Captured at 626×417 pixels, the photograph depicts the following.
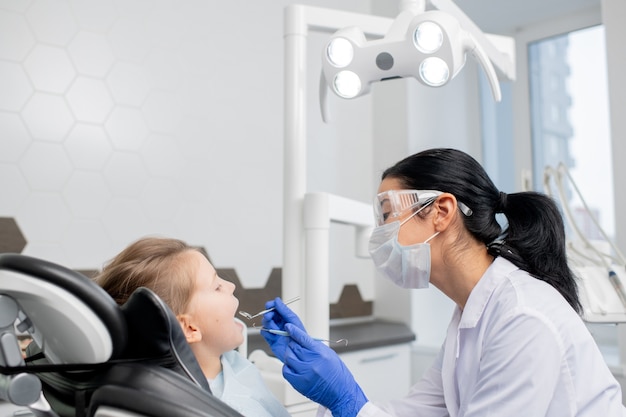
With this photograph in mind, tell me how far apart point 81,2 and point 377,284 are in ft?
5.97

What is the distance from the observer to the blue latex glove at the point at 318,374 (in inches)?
48.5

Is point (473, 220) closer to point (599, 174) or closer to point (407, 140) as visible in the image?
point (407, 140)

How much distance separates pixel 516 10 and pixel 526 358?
2.29 metres

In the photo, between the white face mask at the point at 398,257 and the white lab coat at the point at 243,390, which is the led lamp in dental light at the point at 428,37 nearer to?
the white face mask at the point at 398,257

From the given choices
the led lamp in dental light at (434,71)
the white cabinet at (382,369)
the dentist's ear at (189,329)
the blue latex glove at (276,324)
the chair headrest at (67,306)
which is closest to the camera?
the chair headrest at (67,306)

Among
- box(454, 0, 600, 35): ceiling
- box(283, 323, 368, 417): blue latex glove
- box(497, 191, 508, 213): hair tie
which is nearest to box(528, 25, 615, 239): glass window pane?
box(454, 0, 600, 35): ceiling

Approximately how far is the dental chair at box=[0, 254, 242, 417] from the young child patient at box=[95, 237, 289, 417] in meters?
0.44

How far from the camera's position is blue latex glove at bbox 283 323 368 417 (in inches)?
48.5

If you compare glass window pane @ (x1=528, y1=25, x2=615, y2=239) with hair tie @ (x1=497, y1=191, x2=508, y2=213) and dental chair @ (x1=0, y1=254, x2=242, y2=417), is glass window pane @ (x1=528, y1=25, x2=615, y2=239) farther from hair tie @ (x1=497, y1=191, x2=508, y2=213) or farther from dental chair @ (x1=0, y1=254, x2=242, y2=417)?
dental chair @ (x1=0, y1=254, x2=242, y2=417)

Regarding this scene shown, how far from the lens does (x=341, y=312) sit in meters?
2.77

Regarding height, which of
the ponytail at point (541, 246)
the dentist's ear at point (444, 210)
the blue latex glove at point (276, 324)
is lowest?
the blue latex glove at point (276, 324)

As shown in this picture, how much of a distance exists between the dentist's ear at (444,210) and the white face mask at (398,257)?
1.1 inches

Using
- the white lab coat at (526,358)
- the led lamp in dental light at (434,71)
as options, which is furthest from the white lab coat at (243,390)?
the led lamp in dental light at (434,71)

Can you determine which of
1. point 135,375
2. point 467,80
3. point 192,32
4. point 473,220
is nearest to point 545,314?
point 473,220
